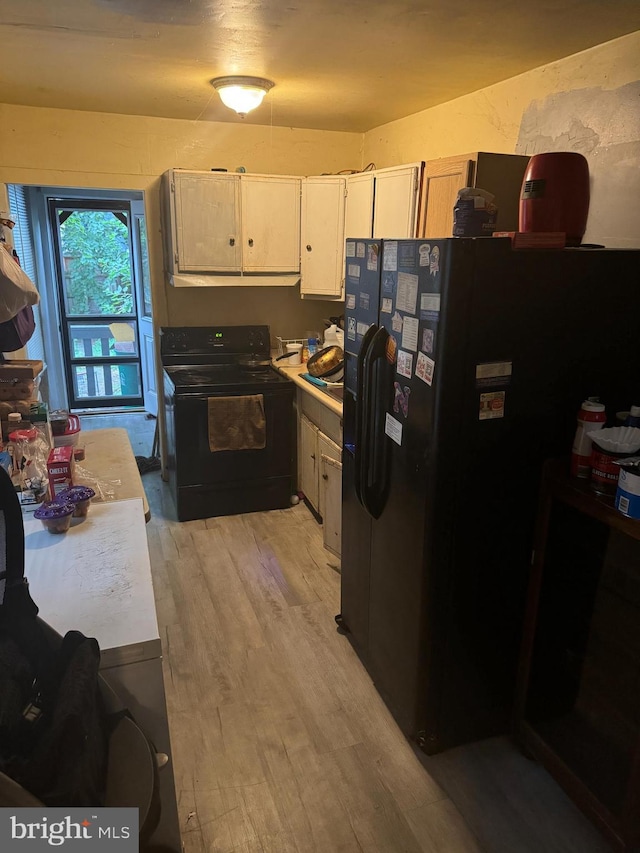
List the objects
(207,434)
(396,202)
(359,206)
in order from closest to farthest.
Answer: (396,202) → (359,206) → (207,434)

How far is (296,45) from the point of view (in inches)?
86.7

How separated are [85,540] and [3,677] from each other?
78cm

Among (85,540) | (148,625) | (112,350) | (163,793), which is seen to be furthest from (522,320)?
(112,350)

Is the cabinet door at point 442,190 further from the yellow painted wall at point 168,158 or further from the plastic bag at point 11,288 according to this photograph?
the plastic bag at point 11,288

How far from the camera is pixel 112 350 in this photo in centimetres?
621

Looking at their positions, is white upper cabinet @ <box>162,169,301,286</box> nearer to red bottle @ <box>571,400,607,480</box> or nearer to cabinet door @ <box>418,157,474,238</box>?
→ cabinet door @ <box>418,157,474,238</box>

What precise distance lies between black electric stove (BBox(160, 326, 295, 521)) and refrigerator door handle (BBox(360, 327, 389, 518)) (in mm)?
1611

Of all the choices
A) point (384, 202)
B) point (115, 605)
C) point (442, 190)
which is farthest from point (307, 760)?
point (384, 202)

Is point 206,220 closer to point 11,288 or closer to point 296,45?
point 296,45

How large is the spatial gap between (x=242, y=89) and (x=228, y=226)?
985mm

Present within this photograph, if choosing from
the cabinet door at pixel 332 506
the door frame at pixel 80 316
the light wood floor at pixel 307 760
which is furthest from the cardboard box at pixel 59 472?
the door frame at pixel 80 316

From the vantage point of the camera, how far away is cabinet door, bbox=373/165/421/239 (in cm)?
290

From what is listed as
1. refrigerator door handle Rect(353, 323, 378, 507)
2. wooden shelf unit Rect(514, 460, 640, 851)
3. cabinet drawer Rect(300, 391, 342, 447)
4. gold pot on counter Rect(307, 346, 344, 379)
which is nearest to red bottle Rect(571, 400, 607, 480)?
wooden shelf unit Rect(514, 460, 640, 851)

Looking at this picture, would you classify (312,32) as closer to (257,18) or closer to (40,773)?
(257,18)
